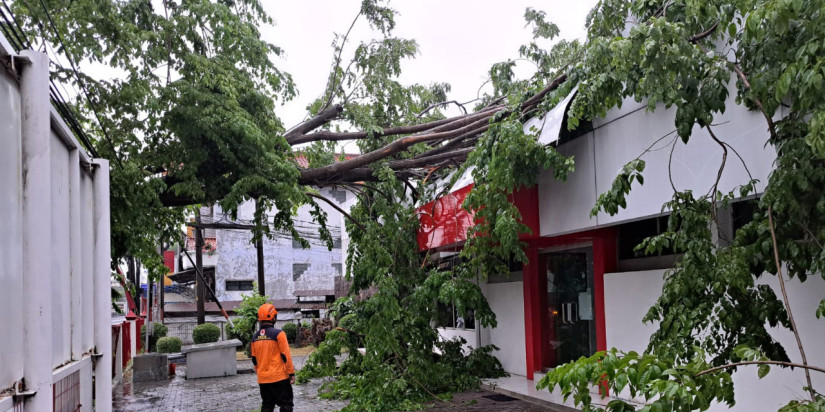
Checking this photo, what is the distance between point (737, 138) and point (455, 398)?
6530 mm

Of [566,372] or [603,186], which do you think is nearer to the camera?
[566,372]

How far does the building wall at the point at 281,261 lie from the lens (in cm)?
4259

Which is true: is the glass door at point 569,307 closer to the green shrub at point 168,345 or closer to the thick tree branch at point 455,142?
the thick tree branch at point 455,142

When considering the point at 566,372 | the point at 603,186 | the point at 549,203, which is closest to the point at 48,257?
the point at 566,372

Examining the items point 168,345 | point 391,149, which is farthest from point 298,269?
point 391,149

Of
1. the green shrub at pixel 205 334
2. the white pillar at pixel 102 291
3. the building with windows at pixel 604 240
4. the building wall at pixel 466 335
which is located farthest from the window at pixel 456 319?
the green shrub at pixel 205 334

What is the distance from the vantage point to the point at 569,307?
39.5 feet

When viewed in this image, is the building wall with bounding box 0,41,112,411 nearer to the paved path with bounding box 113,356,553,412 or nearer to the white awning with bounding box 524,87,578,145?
the white awning with bounding box 524,87,578,145

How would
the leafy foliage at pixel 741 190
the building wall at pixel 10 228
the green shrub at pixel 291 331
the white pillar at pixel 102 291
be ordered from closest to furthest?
the building wall at pixel 10 228 → the white pillar at pixel 102 291 → the leafy foliage at pixel 741 190 → the green shrub at pixel 291 331

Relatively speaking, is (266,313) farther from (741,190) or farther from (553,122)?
(741,190)

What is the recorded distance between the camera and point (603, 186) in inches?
359

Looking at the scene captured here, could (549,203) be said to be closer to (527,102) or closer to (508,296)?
(527,102)

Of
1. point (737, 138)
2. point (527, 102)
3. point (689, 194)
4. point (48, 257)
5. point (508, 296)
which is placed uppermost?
point (527, 102)

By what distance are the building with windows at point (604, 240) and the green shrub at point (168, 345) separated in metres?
13.4
